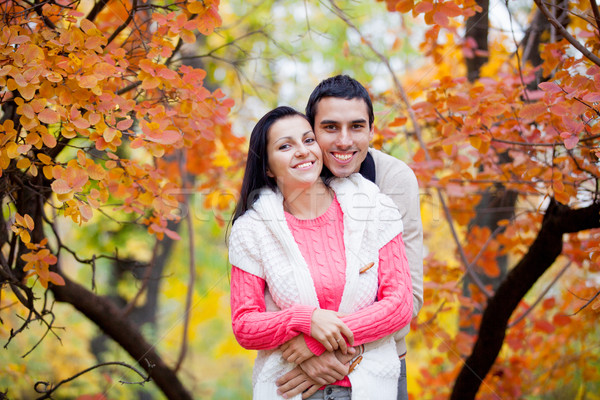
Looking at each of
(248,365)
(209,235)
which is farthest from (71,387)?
(248,365)

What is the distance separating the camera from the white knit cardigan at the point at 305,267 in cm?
161

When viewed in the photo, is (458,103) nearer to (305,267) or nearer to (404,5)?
(404,5)

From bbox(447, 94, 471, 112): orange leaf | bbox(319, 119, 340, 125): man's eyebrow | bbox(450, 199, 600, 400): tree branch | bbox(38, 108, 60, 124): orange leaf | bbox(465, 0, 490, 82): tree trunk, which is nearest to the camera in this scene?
bbox(38, 108, 60, 124): orange leaf

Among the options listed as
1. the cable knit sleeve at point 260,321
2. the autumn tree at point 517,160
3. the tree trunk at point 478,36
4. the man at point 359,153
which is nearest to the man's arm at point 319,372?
the cable knit sleeve at point 260,321

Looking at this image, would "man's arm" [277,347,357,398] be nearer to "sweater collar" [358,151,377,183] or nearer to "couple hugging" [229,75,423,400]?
"couple hugging" [229,75,423,400]

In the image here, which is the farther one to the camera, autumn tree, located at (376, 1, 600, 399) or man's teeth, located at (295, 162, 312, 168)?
autumn tree, located at (376, 1, 600, 399)

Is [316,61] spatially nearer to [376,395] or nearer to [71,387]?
[71,387]

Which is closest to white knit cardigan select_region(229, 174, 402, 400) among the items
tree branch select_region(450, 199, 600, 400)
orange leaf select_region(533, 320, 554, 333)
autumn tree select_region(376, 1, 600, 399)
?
autumn tree select_region(376, 1, 600, 399)

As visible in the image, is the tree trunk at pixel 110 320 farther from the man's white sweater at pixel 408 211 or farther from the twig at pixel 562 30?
the twig at pixel 562 30

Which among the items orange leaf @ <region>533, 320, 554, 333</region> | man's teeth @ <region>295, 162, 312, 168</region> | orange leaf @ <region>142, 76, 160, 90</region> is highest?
orange leaf @ <region>142, 76, 160, 90</region>

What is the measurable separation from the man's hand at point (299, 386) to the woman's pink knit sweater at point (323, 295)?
0.31ft

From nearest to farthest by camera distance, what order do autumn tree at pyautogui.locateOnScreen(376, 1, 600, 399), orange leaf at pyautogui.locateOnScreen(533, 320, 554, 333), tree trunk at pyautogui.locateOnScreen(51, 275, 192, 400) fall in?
autumn tree at pyautogui.locateOnScreen(376, 1, 600, 399)
tree trunk at pyautogui.locateOnScreen(51, 275, 192, 400)
orange leaf at pyautogui.locateOnScreen(533, 320, 554, 333)

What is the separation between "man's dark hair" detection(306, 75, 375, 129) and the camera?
1926 mm

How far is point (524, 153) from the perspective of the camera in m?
2.78
